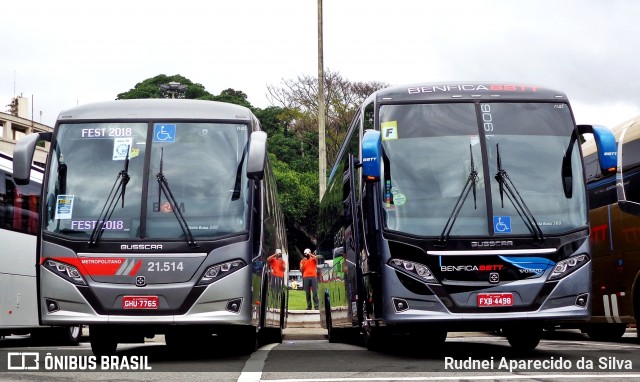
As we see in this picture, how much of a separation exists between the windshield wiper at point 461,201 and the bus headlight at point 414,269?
34 cm

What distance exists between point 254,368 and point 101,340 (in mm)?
2736

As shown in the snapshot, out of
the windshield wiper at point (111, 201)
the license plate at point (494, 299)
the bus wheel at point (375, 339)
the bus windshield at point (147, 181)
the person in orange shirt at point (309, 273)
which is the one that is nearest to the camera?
the license plate at point (494, 299)

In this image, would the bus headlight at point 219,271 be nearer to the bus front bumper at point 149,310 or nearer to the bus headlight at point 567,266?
the bus front bumper at point 149,310

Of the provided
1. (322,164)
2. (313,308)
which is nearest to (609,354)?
(313,308)

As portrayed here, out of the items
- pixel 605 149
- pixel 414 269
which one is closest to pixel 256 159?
pixel 414 269

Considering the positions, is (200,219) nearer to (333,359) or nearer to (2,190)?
(333,359)

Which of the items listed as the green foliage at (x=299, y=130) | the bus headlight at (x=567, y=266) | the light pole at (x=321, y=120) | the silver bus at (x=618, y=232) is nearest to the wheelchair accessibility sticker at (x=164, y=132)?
the bus headlight at (x=567, y=266)

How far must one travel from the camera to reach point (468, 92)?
1241cm

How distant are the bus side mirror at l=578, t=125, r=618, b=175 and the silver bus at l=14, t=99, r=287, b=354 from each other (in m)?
3.96

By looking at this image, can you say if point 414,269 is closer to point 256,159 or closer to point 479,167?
point 479,167

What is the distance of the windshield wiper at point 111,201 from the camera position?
11.7 meters

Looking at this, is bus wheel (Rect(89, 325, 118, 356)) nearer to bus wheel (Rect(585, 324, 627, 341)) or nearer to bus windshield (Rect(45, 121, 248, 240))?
bus windshield (Rect(45, 121, 248, 240))

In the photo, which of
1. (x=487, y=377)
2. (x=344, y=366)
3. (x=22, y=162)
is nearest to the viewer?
(x=487, y=377)

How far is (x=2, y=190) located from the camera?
16891mm
